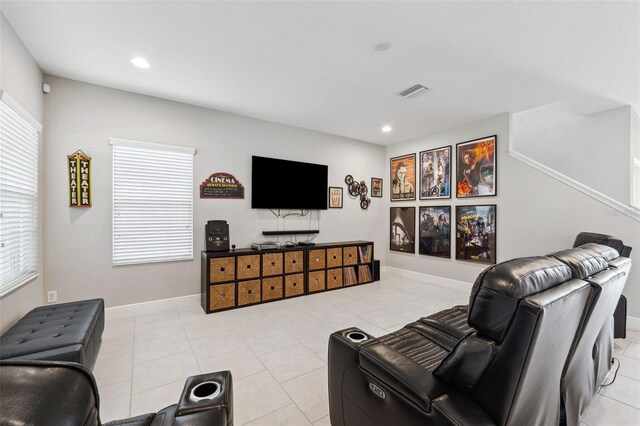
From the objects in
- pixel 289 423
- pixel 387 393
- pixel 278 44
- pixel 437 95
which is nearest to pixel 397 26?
pixel 278 44

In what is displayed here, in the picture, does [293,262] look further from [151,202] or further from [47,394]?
[47,394]

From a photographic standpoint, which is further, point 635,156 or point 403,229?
point 403,229

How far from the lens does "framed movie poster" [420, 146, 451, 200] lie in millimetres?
4934

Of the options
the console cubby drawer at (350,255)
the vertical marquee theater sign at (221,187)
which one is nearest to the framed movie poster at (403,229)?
the console cubby drawer at (350,255)

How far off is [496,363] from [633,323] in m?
3.84

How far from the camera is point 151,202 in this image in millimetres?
3631

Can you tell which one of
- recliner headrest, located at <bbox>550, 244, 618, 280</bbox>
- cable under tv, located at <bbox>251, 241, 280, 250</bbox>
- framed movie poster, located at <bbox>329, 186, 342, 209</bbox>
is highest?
framed movie poster, located at <bbox>329, 186, 342, 209</bbox>

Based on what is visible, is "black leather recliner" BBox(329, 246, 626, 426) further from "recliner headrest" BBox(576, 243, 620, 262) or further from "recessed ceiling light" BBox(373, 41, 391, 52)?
"recessed ceiling light" BBox(373, 41, 391, 52)

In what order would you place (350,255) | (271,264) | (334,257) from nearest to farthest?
(271,264) → (334,257) → (350,255)

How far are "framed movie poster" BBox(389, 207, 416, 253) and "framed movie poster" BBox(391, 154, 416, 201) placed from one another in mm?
281

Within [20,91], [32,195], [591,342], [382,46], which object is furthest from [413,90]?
[32,195]

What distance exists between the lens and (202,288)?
3.85 meters

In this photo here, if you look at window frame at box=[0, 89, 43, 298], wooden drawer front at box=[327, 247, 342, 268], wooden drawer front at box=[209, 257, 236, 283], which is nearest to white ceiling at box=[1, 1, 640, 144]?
window frame at box=[0, 89, 43, 298]

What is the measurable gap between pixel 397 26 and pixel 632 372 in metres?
3.47
